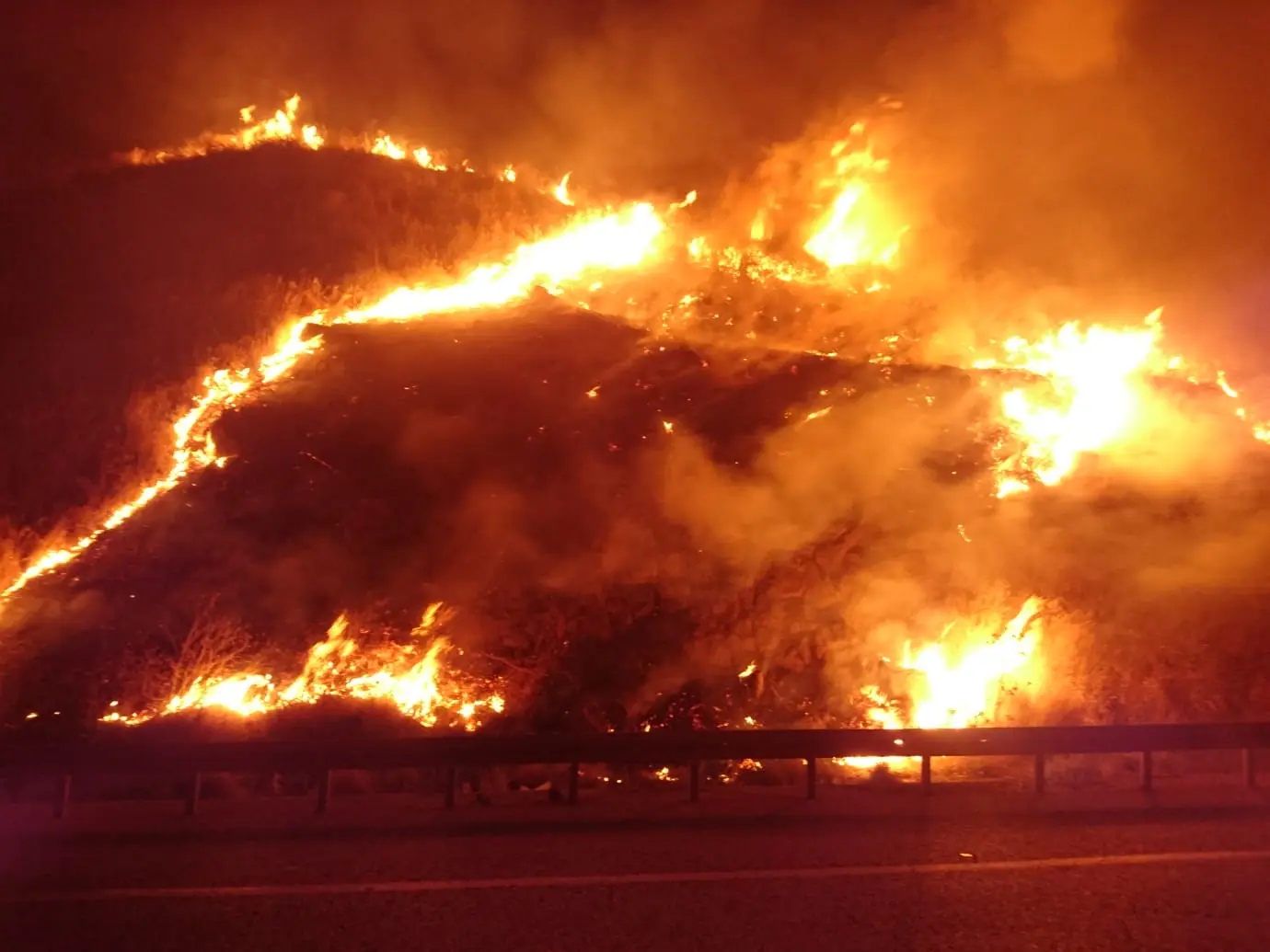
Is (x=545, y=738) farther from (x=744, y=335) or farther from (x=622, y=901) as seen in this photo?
(x=744, y=335)

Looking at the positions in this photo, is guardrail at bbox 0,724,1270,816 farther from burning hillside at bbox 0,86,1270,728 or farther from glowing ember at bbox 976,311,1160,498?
glowing ember at bbox 976,311,1160,498

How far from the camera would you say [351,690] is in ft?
40.1

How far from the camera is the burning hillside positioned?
1282 cm

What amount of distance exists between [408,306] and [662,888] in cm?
2060

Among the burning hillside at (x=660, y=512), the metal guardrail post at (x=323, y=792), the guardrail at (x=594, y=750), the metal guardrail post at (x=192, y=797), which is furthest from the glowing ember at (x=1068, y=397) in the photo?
the metal guardrail post at (x=192, y=797)

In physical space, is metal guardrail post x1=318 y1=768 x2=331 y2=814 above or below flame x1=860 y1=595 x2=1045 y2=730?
below

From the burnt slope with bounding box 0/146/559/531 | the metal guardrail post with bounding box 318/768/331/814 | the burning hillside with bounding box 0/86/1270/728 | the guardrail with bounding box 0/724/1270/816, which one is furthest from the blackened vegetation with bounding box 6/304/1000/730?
the metal guardrail post with bounding box 318/768/331/814

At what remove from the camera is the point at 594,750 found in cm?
909

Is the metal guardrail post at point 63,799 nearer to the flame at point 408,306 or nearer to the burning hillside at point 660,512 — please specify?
the burning hillside at point 660,512

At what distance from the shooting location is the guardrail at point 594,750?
8430 millimetres

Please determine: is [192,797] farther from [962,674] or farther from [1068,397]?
[1068,397]

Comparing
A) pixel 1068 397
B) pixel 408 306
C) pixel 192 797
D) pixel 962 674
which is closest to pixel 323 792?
pixel 192 797

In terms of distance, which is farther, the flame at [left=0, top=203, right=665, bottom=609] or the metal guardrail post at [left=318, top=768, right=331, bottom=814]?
the flame at [left=0, top=203, right=665, bottom=609]

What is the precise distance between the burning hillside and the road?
15.0 feet
